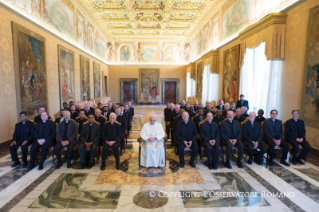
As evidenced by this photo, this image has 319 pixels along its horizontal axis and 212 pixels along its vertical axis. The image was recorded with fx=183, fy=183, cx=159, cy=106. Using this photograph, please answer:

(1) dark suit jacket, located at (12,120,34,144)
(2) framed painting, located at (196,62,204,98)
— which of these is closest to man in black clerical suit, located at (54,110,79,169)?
(1) dark suit jacket, located at (12,120,34,144)

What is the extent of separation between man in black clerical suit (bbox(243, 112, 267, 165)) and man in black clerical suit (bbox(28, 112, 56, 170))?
5.51m

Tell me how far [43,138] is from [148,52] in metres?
17.8

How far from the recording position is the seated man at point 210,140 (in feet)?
16.1

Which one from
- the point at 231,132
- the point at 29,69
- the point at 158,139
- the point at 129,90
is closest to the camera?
the point at 158,139

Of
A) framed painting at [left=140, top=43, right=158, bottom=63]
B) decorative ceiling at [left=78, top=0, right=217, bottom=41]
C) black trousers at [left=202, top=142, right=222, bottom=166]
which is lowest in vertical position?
black trousers at [left=202, top=142, right=222, bottom=166]

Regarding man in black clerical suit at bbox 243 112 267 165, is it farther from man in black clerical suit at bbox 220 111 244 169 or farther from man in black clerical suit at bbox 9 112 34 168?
man in black clerical suit at bbox 9 112 34 168

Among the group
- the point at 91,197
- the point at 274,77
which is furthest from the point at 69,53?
the point at 274,77

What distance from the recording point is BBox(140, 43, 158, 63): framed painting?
21141 mm

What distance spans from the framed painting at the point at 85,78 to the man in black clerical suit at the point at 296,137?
1198 cm

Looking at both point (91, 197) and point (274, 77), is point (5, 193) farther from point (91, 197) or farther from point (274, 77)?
point (274, 77)

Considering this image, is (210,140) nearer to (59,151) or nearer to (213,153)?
(213,153)

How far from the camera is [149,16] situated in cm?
1434

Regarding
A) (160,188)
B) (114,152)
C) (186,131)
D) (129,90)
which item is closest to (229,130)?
(186,131)

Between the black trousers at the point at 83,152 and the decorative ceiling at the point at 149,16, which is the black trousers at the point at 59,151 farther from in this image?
the decorative ceiling at the point at 149,16
